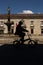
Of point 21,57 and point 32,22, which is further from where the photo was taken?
point 32,22

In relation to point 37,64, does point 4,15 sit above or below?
above

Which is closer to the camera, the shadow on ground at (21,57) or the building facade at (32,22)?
the shadow on ground at (21,57)

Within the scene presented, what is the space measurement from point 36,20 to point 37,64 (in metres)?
55.3

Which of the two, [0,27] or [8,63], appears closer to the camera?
[8,63]

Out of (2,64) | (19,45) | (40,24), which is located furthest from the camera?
(40,24)

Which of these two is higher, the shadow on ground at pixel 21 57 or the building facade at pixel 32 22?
Answer: the building facade at pixel 32 22

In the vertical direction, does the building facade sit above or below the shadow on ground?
above

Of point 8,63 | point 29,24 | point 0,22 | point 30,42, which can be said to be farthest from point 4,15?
point 8,63

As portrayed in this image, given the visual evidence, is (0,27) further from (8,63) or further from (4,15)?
(8,63)

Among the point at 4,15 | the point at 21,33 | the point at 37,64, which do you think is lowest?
the point at 37,64

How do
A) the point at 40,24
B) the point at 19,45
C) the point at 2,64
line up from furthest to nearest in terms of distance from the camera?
1. the point at 40,24
2. the point at 19,45
3. the point at 2,64

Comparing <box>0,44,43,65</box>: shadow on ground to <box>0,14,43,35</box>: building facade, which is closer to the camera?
<box>0,44,43,65</box>: shadow on ground

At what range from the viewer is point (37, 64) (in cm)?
704

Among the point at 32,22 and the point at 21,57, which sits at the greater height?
the point at 32,22
